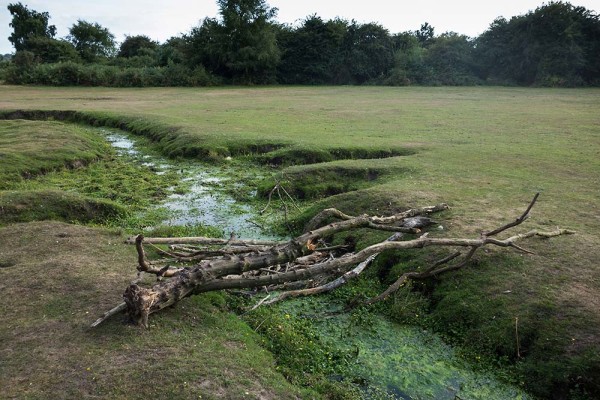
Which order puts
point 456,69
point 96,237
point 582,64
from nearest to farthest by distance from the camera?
point 96,237 < point 582,64 < point 456,69

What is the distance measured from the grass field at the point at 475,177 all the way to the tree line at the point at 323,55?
23.6m

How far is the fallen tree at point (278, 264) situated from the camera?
579 centimetres

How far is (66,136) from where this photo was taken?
19203 mm

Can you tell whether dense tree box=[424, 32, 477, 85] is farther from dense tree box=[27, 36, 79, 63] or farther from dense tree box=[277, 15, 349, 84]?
dense tree box=[27, 36, 79, 63]

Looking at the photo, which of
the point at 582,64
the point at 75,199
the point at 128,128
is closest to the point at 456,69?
the point at 582,64

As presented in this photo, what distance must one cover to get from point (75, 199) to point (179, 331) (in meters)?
6.59

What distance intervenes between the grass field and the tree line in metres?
23.6

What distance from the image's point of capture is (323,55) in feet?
212

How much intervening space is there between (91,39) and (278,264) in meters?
77.5

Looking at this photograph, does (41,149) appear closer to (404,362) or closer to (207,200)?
(207,200)

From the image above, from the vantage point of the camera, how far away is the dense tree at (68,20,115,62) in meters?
72.2

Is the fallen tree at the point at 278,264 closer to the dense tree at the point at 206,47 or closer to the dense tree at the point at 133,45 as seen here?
the dense tree at the point at 206,47

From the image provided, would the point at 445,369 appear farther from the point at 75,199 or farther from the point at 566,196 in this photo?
the point at 75,199

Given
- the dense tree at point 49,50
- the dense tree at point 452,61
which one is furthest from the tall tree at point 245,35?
the dense tree at point 452,61
